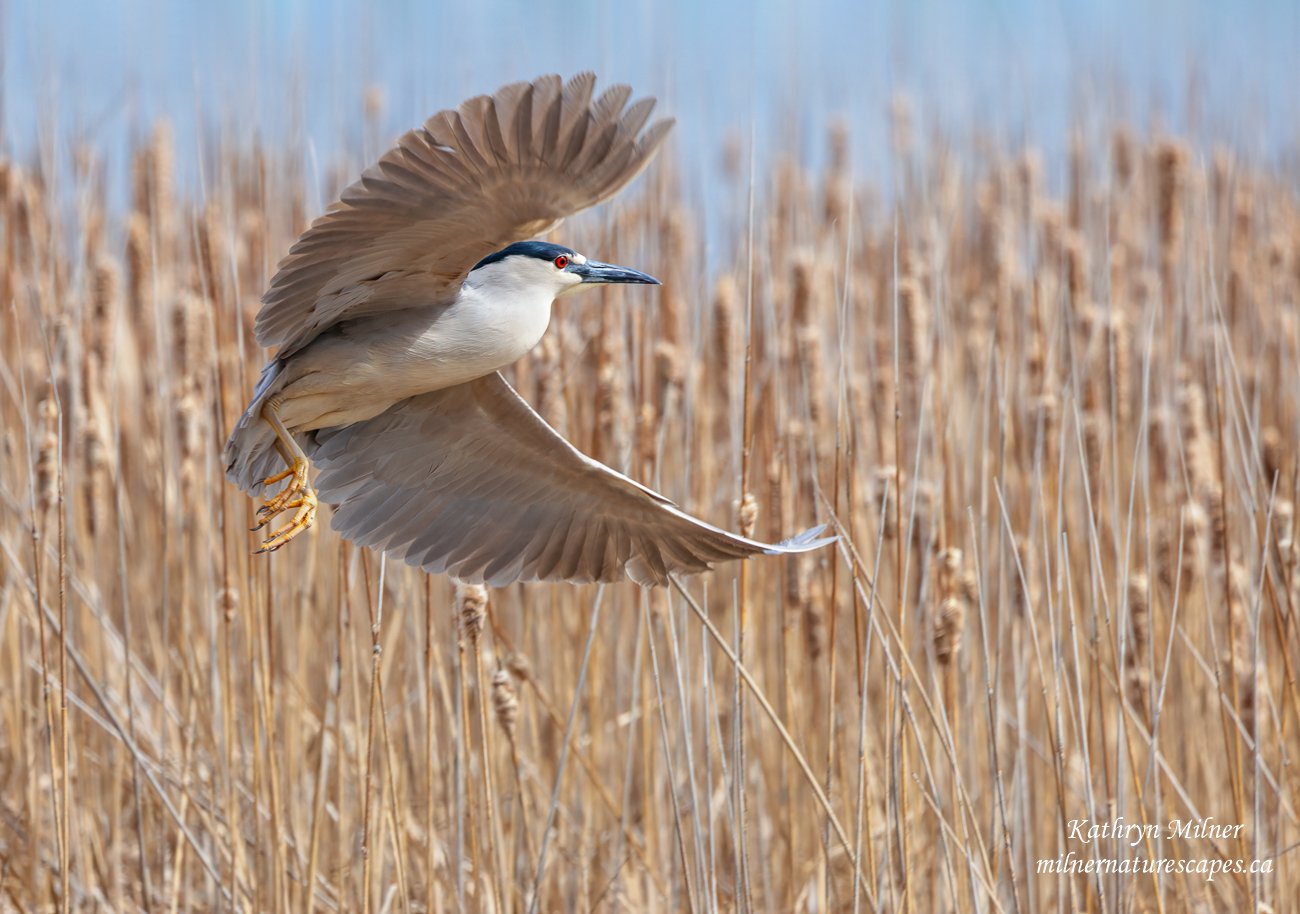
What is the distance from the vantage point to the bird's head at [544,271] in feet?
6.74

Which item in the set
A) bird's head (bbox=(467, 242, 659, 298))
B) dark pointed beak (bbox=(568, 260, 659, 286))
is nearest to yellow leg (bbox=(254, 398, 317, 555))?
bird's head (bbox=(467, 242, 659, 298))

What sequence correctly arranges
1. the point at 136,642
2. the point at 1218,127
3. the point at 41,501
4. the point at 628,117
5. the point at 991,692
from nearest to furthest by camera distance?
the point at 628,117
the point at 991,692
the point at 41,501
the point at 136,642
the point at 1218,127

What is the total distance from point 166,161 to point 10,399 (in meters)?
0.76

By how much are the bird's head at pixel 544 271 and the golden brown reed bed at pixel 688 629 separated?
0.78 ft

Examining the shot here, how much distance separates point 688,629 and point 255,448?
2.87ft

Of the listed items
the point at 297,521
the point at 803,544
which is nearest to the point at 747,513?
the point at 803,544

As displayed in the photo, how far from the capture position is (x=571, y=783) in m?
2.57

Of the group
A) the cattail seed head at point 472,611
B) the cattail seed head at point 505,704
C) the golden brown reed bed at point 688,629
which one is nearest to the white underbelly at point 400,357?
the golden brown reed bed at point 688,629

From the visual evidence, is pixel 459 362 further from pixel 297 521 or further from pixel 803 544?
pixel 803 544

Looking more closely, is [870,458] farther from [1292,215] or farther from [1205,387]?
[1292,215]

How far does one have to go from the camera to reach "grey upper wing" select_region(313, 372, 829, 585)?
7.18 ft

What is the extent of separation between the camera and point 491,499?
7.67 feet

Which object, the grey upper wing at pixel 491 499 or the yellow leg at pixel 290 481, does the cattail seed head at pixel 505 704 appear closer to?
the grey upper wing at pixel 491 499

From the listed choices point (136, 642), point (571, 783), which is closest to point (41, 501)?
point (136, 642)
